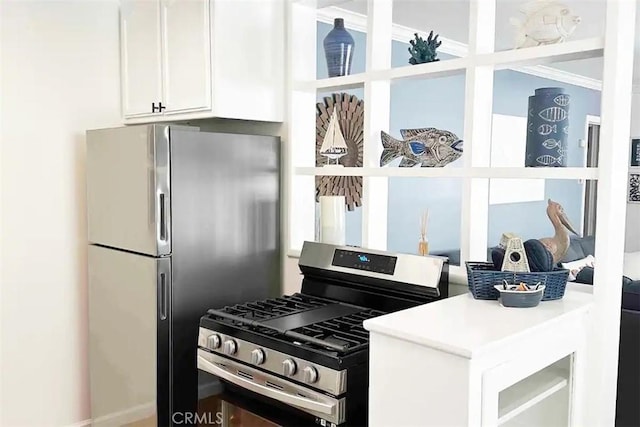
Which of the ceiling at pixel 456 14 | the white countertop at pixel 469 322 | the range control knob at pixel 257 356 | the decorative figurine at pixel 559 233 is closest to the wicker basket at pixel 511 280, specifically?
the white countertop at pixel 469 322

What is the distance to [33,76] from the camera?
294cm

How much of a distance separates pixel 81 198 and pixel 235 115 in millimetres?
1025

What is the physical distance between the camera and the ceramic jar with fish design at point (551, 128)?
207cm

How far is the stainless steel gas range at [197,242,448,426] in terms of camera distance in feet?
6.16

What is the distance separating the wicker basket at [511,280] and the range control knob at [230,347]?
0.84m

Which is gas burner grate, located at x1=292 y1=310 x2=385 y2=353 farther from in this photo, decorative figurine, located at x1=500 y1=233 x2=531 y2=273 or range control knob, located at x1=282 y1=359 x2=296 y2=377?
decorative figurine, located at x1=500 y1=233 x2=531 y2=273

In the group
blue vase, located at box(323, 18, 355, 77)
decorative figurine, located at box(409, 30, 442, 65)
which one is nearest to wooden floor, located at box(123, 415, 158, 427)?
blue vase, located at box(323, 18, 355, 77)

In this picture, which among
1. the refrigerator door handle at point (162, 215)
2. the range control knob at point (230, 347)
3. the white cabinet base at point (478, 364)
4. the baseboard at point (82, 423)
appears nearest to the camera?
the white cabinet base at point (478, 364)

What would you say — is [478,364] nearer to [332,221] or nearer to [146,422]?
[332,221]

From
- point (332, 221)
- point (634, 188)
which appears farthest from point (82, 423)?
point (634, 188)

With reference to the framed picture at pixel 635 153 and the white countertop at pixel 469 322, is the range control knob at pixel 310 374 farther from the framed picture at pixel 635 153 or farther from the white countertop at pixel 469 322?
the framed picture at pixel 635 153

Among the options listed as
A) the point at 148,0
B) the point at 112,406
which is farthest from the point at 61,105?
the point at 112,406

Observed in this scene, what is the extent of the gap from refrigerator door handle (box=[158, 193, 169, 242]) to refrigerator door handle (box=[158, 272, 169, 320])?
0.51ft

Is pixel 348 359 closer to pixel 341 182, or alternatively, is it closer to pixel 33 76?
pixel 33 76
